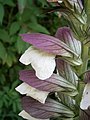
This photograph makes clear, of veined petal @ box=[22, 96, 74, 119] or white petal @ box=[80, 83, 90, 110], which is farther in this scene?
veined petal @ box=[22, 96, 74, 119]

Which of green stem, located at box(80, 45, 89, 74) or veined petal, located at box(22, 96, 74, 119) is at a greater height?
green stem, located at box(80, 45, 89, 74)

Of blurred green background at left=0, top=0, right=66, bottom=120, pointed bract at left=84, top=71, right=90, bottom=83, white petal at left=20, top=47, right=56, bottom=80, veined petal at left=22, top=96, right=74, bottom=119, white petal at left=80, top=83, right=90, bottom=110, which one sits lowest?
blurred green background at left=0, top=0, right=66, bottom=120

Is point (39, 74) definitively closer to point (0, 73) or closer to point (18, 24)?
point (18, 24)

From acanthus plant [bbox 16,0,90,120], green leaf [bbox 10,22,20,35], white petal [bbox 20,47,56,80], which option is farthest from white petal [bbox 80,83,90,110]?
green leaf [bbox 10,22,20,35]

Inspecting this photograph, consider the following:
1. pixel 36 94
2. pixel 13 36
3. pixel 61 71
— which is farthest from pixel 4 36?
pixel 36 94

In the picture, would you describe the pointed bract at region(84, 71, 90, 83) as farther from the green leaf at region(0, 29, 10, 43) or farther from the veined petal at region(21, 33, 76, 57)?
the green leaf at region(0, 29, 10, 43)

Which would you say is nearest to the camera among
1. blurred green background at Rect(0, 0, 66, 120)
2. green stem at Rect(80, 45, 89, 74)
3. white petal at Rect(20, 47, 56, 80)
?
white petal at Rect(20, 47, 56, 80)

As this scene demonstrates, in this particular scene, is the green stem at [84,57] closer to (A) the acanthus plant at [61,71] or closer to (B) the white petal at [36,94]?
(A) the acanthus plant at [61,71]

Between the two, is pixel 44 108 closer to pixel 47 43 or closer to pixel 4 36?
pixel 47 43

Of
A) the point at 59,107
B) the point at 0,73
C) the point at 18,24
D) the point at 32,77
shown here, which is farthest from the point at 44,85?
the point at 0,73
